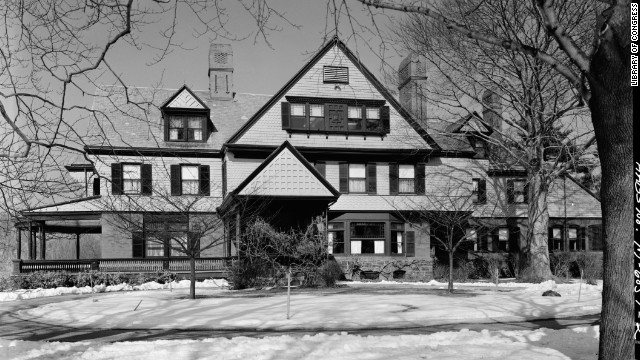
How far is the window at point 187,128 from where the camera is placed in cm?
3422

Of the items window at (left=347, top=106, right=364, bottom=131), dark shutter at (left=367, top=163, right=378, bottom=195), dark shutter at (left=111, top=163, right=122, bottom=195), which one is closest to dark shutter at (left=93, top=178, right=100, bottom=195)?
dark shutter at (left=111, top=163, right=122, bottom=195)

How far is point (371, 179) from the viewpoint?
34.3 meters

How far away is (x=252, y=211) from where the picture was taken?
26.4 metres

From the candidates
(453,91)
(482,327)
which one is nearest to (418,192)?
(453,91)

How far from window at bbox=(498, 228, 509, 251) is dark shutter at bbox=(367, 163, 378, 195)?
9092 millimetres

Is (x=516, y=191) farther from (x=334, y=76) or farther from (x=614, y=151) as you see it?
(x=614, y=151)

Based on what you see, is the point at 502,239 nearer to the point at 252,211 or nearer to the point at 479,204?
the point at 479,204

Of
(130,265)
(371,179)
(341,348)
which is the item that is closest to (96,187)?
(130,265)

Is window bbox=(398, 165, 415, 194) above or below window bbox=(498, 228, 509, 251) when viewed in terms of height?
above

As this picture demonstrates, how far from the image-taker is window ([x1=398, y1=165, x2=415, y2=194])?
3481 centimetres

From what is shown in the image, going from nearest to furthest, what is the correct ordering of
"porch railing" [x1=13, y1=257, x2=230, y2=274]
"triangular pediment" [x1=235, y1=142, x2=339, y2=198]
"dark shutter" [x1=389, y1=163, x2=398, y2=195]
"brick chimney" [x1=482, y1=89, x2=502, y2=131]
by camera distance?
"triangular pediment" [x1=235, y1=142, x2=339, y2=198] < "porch railing" [x1=13, y1=257, x2=230, y2=274] < "dark shutter" [x1=389, y1=163, x2=398, y2=195] < "brick chimney" [x1=482, y1=89, x2=502, y2=131]

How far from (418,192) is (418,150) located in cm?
232

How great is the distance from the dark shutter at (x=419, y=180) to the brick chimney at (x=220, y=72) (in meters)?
12.0

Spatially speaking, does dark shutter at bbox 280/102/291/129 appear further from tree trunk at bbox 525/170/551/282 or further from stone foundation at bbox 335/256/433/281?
tree trunk at bbox 525/170/551/282
